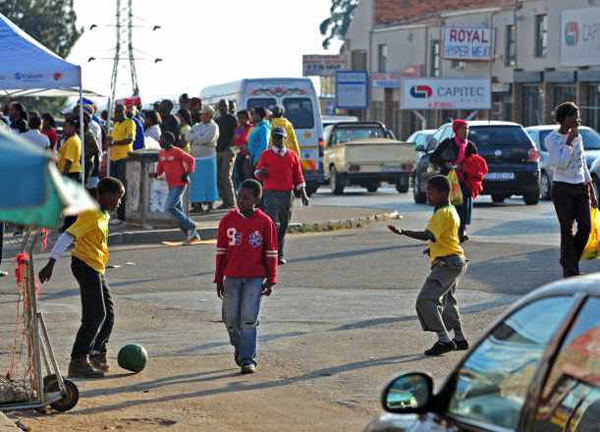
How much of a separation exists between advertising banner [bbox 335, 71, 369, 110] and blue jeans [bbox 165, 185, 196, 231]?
151ft

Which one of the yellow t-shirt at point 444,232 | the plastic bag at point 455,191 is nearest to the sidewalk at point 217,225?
the plastic bag at point 455,191

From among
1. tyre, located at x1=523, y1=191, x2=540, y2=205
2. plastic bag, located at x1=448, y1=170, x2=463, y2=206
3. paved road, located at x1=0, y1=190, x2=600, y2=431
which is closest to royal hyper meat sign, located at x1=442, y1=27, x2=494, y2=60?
tyre, located at x1=523, y1=191, x2=540, y2=205

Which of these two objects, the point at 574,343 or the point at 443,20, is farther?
the point at 443,20

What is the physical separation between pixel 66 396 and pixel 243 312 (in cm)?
186

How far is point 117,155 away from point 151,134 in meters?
1.73

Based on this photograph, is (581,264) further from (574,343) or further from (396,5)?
(396,5)

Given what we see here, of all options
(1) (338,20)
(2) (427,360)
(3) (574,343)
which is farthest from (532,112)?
(1) (338,20)

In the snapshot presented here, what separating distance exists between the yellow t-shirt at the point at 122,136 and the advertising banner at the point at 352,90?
143 ft

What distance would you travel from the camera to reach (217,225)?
2195 cm

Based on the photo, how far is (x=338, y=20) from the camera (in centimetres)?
12469

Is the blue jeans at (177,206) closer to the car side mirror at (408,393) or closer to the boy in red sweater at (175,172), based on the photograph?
the boy in red sweater at (175,172)

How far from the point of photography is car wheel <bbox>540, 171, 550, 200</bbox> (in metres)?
30.2

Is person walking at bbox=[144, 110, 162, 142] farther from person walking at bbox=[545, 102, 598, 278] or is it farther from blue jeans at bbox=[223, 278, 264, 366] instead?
blue jeans at bbox=[223, 278, 264, 366]

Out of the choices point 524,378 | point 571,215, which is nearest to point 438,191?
point 571,215
